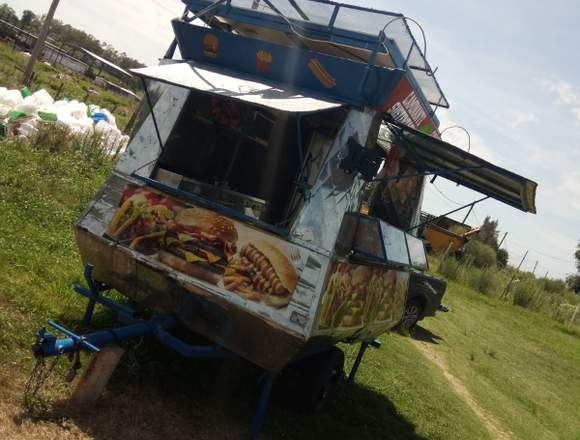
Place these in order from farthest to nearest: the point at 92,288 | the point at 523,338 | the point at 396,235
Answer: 1. the point at 523,338
2. the point at 396,235
3. the point at 92,288

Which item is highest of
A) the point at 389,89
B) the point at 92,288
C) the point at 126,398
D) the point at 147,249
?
the point at 389,89

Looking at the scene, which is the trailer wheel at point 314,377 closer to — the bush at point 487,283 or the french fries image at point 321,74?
the french fries image at point 321,74

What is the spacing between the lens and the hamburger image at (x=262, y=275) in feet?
15.5

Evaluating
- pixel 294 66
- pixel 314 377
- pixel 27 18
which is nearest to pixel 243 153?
pixel 294 66

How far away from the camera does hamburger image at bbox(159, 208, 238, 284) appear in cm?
490

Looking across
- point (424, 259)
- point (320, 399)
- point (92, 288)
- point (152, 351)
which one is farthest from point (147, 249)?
point (424, 259)

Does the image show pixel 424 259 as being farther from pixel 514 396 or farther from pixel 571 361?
pixel 571 361

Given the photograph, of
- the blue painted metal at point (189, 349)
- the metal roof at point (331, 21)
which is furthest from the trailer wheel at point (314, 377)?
the metal roof at point (331, 21)

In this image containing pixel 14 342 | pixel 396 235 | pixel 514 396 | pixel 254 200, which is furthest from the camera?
pixel 514 396

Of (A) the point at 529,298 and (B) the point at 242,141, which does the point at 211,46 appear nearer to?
(B) the point at 242,141

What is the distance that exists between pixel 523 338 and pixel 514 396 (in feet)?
26.0

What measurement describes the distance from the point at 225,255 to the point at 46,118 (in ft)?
26.7

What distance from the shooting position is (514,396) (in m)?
11.7

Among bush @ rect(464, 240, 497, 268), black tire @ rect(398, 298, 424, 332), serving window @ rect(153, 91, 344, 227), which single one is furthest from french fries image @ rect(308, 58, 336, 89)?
bush @ rect(464, 240, 497, 268)
